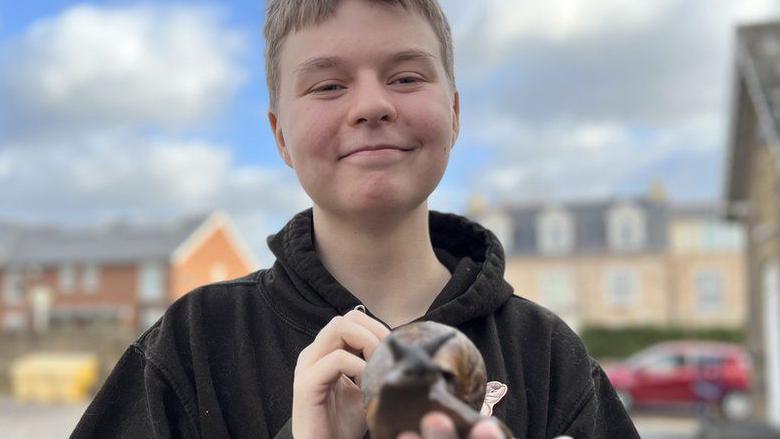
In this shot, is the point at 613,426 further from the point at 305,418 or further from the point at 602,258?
the point at 602,258

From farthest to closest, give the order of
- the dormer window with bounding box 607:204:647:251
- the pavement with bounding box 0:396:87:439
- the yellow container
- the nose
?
the dormer window with bounding box 607:204:647:251, the yellow container, the pavement with bounding box 0:396:87:439, the nose

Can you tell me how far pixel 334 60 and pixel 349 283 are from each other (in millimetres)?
538

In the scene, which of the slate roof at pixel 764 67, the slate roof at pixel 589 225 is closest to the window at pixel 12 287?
the slate roof at pixel 589 225

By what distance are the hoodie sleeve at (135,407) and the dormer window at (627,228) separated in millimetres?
42644

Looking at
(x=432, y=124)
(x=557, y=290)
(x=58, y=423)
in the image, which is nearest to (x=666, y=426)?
(x=58, y=423)

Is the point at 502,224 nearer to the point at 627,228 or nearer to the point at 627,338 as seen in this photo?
the point at 627,228

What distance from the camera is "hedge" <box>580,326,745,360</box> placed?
32.4 metres

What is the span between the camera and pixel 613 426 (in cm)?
224

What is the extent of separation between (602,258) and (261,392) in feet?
140

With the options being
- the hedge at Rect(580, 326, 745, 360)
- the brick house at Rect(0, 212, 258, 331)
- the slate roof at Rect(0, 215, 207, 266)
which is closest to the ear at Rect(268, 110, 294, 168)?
the hedge at Rect(580, 326, 745, 360)

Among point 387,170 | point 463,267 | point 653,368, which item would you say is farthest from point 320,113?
point 653,368

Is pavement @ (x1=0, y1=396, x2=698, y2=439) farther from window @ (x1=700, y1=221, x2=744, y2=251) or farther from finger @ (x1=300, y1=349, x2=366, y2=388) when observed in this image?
window @ (x1=700, y1=221, x2=744, y2=251)

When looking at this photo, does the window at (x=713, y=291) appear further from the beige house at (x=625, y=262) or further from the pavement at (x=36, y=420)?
the pavement at (x=36, y=420)

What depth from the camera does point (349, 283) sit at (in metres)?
2.11
